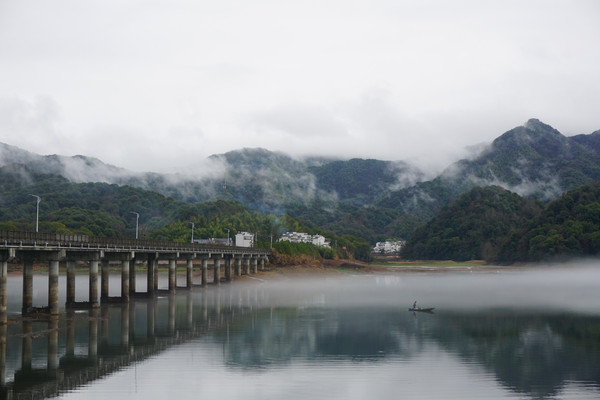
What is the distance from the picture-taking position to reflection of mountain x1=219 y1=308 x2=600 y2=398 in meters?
43.0

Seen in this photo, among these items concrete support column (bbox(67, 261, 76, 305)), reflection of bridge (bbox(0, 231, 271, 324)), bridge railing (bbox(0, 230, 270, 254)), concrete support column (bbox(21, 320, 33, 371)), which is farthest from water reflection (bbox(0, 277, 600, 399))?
bridge railing (bbox(0, 230, 270, 254))

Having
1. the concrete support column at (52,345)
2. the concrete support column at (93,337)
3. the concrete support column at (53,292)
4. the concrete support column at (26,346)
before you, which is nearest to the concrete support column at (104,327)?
the concrete support column at (93,337)

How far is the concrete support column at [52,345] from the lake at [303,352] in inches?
4.2

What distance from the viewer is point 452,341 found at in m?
56.2

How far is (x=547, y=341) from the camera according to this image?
55.9 m

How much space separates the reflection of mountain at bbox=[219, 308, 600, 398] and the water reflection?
0.33ft

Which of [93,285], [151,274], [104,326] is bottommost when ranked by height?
[104,326]

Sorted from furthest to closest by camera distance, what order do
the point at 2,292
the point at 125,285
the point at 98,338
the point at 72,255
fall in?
the point at 125,285 < the point at 72,255 < the point at 2,292 < the point at 98,338

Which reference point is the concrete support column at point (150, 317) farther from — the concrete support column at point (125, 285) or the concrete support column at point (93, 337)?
the concrete support column at point (93, 337)

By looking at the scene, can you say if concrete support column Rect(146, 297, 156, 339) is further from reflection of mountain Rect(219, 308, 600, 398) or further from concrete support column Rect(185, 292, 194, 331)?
reflection of mountain Rect(219, 308, 600, 398)

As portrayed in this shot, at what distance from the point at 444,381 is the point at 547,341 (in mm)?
20446

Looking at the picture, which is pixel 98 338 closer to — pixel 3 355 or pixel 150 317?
pixel 3 355

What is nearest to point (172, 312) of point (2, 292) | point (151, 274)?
point (151, 274)

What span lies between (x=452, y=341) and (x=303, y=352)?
570 inches
